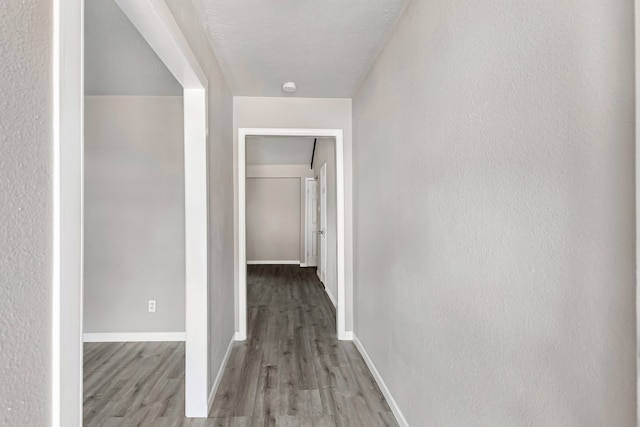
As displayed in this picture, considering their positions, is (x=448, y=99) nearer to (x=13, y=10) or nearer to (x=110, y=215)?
(x=13, y=10)

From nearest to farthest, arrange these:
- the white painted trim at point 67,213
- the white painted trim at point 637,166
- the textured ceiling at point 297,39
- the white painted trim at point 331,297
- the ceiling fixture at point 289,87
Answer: the white painted trim at point 637,166 → the white painted trim at point 67,213 → the textured ceiling at point 297,39 → the ceiling fixture at point 289,87 → the white painted trim at point 331,297

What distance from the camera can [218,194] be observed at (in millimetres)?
2502

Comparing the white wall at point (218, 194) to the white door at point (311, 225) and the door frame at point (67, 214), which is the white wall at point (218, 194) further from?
the white door at point (311, 225)

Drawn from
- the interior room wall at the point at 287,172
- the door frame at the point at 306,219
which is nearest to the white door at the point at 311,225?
the door frame at the point at 306,219

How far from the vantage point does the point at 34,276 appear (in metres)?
0.71

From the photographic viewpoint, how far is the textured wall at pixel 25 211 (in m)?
0.63

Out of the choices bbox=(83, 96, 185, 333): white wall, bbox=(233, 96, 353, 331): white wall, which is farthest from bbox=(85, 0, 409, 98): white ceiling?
bbox=(83, 96, 185, 333): white wall

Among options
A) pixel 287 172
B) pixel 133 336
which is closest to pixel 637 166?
pixel 133 336

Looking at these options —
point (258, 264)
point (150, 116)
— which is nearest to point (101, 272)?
point (150, 116)

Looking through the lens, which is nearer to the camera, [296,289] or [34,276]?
[34,276]

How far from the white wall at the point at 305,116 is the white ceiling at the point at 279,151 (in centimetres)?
286

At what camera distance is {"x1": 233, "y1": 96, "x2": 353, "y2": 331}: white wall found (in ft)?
10.7

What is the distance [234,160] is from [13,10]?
2585 millimetres

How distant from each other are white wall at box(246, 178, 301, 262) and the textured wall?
721 cm
